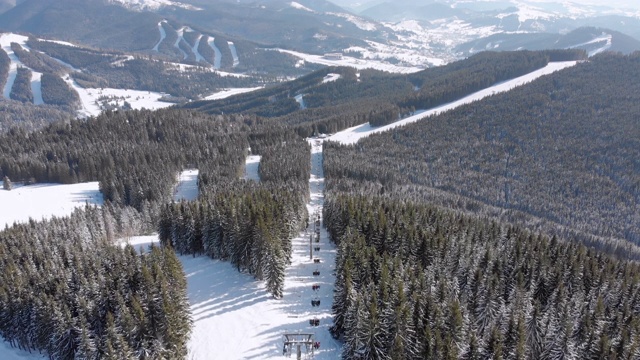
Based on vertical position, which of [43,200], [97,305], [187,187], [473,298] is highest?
[187,187]

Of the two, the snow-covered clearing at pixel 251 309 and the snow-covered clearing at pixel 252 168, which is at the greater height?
the snow-covered clearing at pixel 252 168

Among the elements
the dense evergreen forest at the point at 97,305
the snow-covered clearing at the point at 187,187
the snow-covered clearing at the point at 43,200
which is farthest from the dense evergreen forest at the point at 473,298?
the snow-covered clearing at the point at 43,200

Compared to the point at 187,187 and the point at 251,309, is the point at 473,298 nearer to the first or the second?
the point at 251,309

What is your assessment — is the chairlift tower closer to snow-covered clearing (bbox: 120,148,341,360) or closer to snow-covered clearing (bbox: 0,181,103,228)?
snow-covered clearing (bbox: 120,148,341,360)

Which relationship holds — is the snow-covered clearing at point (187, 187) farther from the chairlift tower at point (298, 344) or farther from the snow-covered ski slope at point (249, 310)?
the chairlift tower at point (298, 344)


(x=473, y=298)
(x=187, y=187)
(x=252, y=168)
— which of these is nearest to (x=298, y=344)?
(x=473, y=298)

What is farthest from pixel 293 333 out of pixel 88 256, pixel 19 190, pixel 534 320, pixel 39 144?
pixel 39 144

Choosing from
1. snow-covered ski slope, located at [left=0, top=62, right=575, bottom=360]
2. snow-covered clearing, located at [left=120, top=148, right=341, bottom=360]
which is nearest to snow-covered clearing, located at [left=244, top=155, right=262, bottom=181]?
snow-covered clearing, located at [left=120, top=148, right=341, bottom=360]
